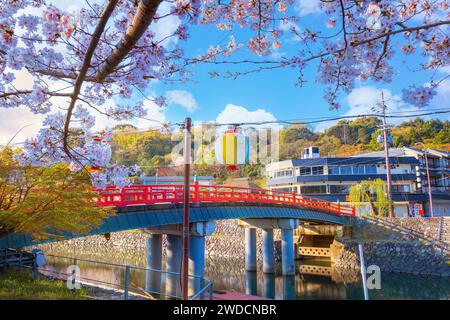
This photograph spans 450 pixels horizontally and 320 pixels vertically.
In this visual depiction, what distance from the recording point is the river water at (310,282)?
19828 mm

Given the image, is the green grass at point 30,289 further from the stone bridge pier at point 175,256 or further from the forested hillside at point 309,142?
the forested hillside at point 309,142

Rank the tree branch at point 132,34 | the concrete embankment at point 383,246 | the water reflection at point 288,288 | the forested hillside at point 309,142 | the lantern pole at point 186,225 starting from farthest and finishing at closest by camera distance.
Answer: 1. the forested hillside at point 309,142
2. the concrete embankment at point 383,246
3. the water reflection at point 288,288
4. the lantern pole at point 186,225
5. the tree branch at point 132,34

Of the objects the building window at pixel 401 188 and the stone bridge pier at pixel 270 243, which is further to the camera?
the building window at pixel 401 188

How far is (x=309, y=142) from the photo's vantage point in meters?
85.5

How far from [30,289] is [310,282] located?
59.3 feet

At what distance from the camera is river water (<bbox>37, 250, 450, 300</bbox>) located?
19.8m

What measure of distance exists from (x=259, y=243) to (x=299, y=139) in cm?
6215

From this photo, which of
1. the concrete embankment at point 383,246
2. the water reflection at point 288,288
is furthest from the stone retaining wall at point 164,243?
the water reflection at point 288,288

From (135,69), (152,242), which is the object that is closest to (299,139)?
Result: (152,242)

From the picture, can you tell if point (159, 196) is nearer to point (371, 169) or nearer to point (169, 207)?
point (169, 207)

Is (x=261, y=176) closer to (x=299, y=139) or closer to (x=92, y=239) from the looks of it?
(x=299, y=139)

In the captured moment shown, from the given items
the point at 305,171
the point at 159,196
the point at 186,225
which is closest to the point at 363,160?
the point at 305,171

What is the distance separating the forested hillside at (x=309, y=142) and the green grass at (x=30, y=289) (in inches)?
1979

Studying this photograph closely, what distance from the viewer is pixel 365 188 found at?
3647 cm
